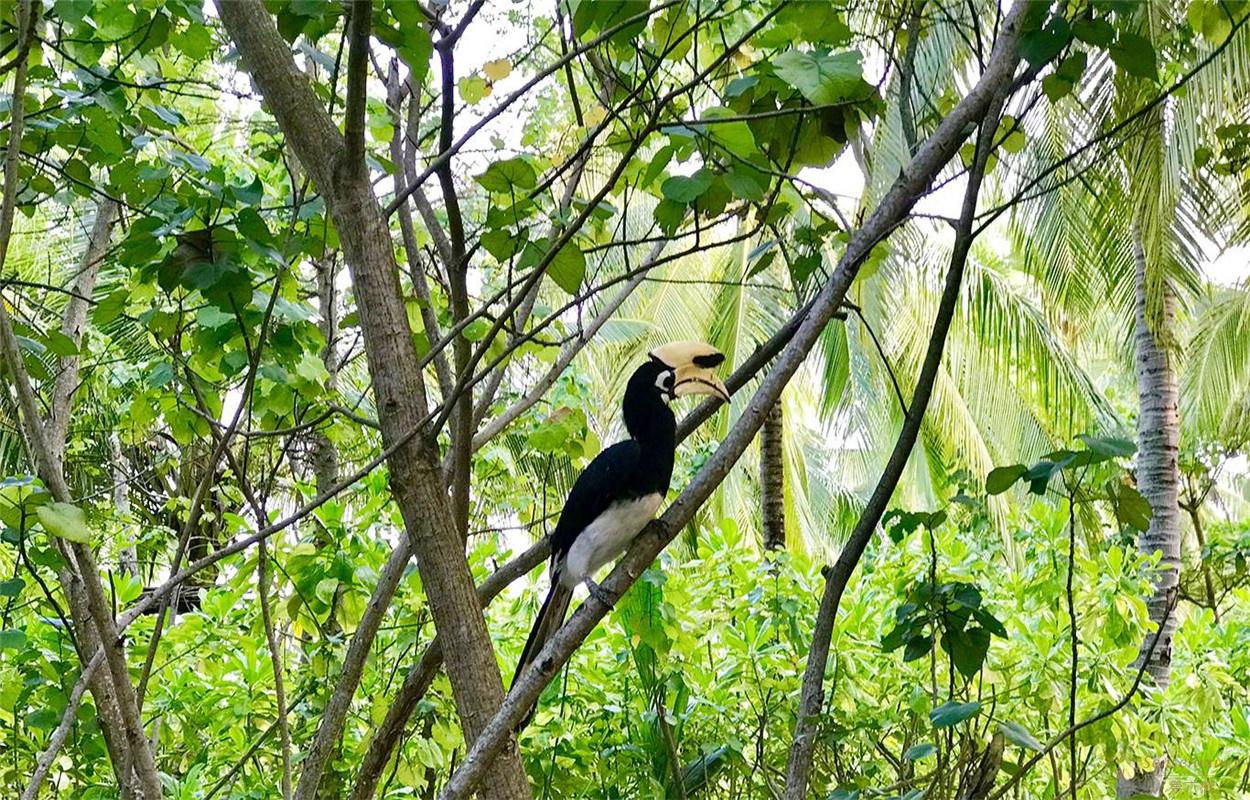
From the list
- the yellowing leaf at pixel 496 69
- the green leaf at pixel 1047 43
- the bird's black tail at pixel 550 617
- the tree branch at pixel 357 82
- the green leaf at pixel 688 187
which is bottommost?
the bird's black tail at pixel 550 617

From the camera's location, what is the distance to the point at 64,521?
121cm

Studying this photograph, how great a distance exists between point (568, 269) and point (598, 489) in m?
1.06

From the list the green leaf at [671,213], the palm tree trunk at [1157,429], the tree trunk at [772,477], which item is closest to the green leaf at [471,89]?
the green leaf at [671,213]

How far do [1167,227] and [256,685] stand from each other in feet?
16.0

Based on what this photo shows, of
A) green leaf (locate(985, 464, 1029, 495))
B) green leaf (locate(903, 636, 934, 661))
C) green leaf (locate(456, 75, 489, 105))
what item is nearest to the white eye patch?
green leaf (locate(456, 75, 489, 105))

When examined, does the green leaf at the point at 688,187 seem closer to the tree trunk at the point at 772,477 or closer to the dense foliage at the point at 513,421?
the dense foliage at the point at 513,421

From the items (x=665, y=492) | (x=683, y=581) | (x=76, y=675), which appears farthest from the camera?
(x=683, y=581)

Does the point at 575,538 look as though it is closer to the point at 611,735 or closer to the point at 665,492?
the point at 665,492

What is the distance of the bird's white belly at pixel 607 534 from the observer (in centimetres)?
250

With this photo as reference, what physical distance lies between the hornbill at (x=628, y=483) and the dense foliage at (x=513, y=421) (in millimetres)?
92

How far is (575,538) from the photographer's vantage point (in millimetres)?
2562

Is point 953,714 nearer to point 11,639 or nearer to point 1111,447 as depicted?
point 1111,447

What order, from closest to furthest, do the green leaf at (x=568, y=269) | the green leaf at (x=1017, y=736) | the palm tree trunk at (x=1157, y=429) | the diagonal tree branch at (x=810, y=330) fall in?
the green leaf at (x=1017, y=736), the diagonal tree branch at (x=810, y=330), the green leaf at (x=568, y=269), the palm tree trunk at (x=1157, y=429)

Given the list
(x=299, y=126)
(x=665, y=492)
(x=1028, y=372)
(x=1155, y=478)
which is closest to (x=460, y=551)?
(x=299, y=126)
